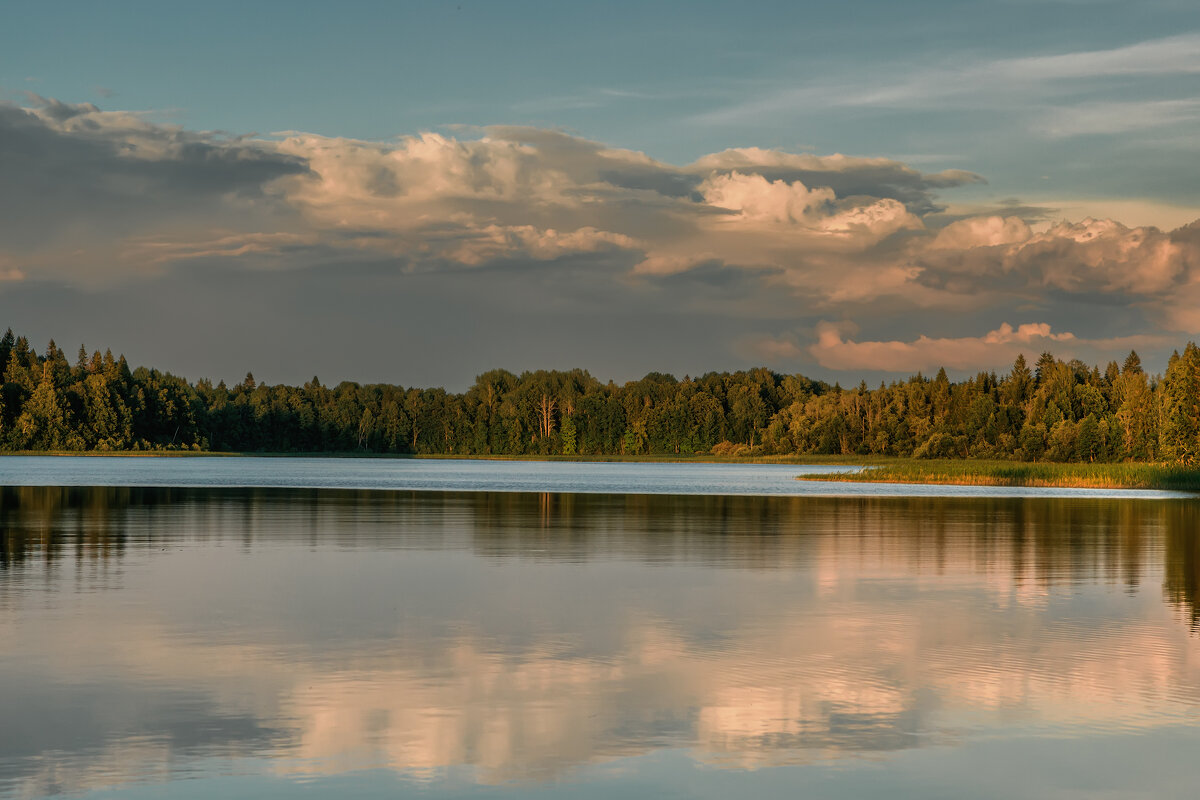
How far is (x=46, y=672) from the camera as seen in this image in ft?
45.8

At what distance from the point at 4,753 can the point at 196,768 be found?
175 centimetres

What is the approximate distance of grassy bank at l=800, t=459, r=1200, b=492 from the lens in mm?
73688

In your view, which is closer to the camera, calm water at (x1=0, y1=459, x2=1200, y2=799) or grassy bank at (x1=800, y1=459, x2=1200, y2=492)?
calm water at (x1=0, y1=459, x2=1200, y2=799)

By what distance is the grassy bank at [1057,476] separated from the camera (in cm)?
7369

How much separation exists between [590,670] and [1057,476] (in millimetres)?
70054

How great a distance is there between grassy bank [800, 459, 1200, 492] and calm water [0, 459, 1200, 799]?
154 ft

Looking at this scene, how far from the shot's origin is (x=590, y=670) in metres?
14.5

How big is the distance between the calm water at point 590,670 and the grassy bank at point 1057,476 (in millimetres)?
46788

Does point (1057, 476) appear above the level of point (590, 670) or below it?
below

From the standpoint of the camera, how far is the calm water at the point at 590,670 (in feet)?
33.9

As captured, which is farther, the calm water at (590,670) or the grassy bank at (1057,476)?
Answer: the grassy bank at (1057,476)

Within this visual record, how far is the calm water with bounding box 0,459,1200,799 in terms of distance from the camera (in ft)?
33.9

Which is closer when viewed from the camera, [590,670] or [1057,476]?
[590,670]

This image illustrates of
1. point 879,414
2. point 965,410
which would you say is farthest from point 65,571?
point 879,414
